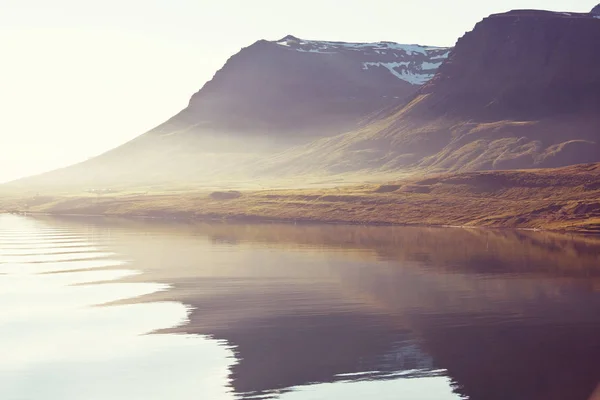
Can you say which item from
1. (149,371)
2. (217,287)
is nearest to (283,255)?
(217,287)

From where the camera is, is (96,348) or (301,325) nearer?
(96,348)

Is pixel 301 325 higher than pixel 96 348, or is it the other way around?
pixel 96 348

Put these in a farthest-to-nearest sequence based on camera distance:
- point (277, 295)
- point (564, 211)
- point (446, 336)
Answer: point (564, 211)
point (277, 295)
point (446, 336)

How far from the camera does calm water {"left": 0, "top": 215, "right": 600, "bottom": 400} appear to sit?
4153 cm

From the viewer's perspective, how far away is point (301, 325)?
55.4m

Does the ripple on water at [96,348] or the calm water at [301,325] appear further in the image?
the calm water at [301,325]

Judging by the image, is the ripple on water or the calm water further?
the calm water

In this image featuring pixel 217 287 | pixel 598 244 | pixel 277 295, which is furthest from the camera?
pixel 598 244

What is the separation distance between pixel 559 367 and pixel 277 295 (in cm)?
2983

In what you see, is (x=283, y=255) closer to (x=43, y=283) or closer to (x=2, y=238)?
(x=43, y=283)

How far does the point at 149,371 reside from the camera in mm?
44281

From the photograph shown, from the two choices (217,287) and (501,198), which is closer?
(217,287)

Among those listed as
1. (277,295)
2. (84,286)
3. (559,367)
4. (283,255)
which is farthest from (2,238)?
(559,367)

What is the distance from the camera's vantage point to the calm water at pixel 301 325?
136 ft
